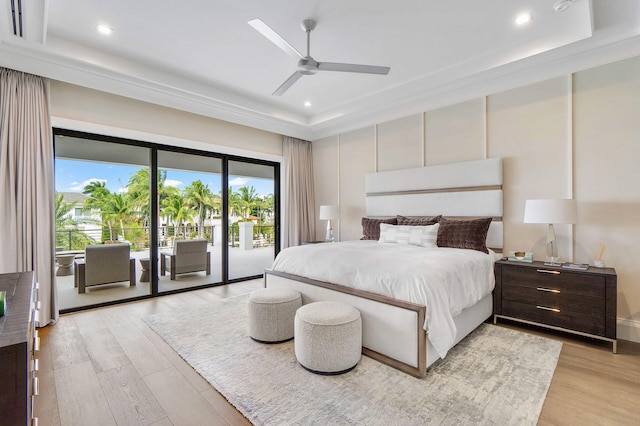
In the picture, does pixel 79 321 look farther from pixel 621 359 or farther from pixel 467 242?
pixel 621 359

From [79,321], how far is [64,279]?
28.4 inches

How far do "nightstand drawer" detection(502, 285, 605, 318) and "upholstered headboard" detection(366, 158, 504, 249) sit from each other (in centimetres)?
69

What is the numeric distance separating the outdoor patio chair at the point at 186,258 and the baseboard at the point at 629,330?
519 centimetres

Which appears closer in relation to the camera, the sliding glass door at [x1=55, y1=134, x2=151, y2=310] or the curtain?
the curtain

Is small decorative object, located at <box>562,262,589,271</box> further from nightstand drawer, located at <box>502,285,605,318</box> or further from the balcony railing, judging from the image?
the balcony railing

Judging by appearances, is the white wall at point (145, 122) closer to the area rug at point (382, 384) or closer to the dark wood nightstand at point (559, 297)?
the area rug at point (382, 384)

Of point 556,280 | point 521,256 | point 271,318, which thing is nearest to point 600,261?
point 556,280

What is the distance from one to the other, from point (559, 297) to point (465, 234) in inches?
39.9

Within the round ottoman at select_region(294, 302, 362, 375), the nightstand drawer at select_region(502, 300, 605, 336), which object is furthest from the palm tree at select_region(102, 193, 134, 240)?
the nightstand drawer at select_region(502, 300, 605, 336)

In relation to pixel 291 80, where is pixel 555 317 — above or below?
below

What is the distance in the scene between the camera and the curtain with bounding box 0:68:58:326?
10.1 ft

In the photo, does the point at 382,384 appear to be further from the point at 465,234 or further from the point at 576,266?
the point at 576,266

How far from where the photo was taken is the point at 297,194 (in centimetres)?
577

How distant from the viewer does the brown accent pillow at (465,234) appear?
11.2 feet
